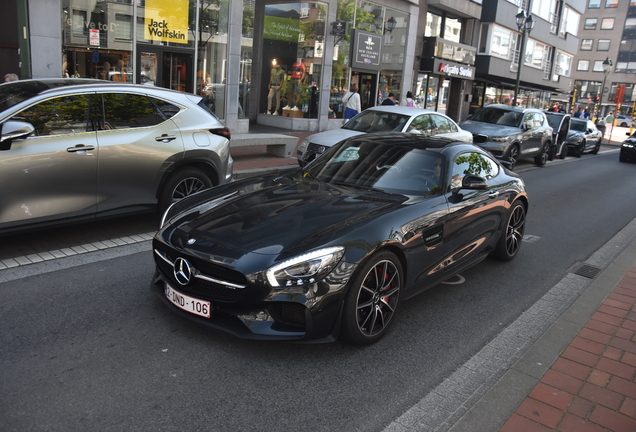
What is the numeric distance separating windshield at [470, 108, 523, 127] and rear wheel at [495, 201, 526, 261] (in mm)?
10503

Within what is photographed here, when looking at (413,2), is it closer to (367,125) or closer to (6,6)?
(367,125)

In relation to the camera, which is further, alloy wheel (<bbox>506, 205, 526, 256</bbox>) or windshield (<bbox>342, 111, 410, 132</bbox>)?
windshield (<bbox>342, 111, 410, 132</bbox>)

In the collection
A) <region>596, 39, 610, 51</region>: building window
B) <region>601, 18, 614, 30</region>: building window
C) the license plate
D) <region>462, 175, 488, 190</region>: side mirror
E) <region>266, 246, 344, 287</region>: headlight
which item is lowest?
the license plate

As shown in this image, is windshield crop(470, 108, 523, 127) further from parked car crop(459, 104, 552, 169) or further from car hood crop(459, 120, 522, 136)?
car hood crop(459, 120, 522, 136)

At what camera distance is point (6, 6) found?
1248 centimetres

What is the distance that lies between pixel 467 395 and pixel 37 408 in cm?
263

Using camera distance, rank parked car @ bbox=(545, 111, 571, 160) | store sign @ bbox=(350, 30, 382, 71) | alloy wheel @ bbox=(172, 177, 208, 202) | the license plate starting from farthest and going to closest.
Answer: store sign @ bbox=(350, 30, 382, 71), parked car @ bbox=(545, 111, 571, 160), alloy wheel @ bbox=(172, 177, 208, 202), the license plate

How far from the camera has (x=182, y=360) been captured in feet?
12.5

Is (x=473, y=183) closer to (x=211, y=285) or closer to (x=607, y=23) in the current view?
(x=211, y=285)

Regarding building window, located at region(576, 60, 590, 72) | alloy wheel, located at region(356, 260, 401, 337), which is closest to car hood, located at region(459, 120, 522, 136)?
alloy wheel, located at region(356, 260, 401, 337)

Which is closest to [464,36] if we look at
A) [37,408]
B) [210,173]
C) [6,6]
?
[6,6]

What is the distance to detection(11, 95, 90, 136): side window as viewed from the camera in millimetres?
5691

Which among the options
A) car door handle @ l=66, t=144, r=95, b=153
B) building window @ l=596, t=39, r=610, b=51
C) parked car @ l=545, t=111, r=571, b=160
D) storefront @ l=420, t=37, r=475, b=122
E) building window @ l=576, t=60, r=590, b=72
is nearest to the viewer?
car door handle @ l=66, t=144, r=95, b=153

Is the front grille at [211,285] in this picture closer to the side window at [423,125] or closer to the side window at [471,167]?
the side window at [471,167]
